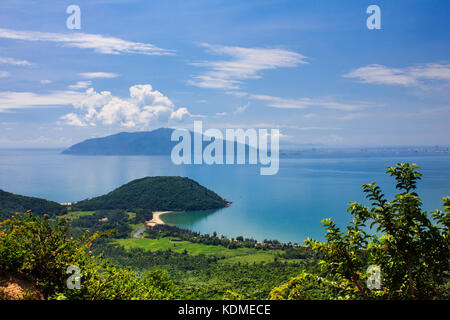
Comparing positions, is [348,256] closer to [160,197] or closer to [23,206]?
[23,206]

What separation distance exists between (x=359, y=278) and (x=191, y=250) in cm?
3131

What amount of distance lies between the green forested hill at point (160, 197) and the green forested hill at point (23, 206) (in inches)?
328

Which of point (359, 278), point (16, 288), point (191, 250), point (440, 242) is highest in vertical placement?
point (440, 242)

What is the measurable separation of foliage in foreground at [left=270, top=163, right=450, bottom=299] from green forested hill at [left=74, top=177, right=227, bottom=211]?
173 feet

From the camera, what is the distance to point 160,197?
57125 mm

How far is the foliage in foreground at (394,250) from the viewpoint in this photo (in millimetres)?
2582

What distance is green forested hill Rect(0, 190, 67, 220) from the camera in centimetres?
3500

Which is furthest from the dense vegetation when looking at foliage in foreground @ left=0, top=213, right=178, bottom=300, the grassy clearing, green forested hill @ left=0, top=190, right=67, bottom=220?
the grassy clearing

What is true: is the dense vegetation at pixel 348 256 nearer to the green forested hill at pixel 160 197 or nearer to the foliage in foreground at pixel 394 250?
the foliage in foreground at pixel 394 250

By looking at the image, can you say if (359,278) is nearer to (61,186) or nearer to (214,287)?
(214,287)
